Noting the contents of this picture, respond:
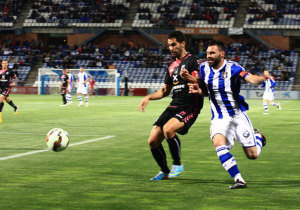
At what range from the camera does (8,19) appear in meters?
61.0

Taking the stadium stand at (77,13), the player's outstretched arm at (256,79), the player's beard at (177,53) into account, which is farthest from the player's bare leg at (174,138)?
the stadium stand at (77,13)

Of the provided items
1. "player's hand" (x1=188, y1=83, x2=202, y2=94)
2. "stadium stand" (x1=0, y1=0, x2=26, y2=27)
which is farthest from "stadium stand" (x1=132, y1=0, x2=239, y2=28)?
"player's hand" (x1=188, y1=83, x2=202, y2=94)

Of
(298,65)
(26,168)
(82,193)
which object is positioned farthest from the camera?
(298,65)

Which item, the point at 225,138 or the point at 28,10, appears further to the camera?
the point at 28,10

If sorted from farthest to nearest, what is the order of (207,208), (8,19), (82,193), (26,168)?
(8,19), (26,168), (82,193), (207,208)

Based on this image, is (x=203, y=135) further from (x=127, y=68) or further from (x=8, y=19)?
(x=8, y=19)

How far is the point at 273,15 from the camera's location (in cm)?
5406

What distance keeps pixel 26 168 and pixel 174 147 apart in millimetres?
2714

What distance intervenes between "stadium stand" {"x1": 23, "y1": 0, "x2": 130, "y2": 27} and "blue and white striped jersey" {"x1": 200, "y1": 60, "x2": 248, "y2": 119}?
51.3 meters

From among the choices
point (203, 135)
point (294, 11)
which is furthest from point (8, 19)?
point (203, 135)

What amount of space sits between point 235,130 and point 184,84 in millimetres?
1114

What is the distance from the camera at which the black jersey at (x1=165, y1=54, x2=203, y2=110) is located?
309 inches

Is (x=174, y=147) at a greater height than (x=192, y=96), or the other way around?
(x=192, y=96)

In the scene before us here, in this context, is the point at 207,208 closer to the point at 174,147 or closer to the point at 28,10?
the point at 174,147
